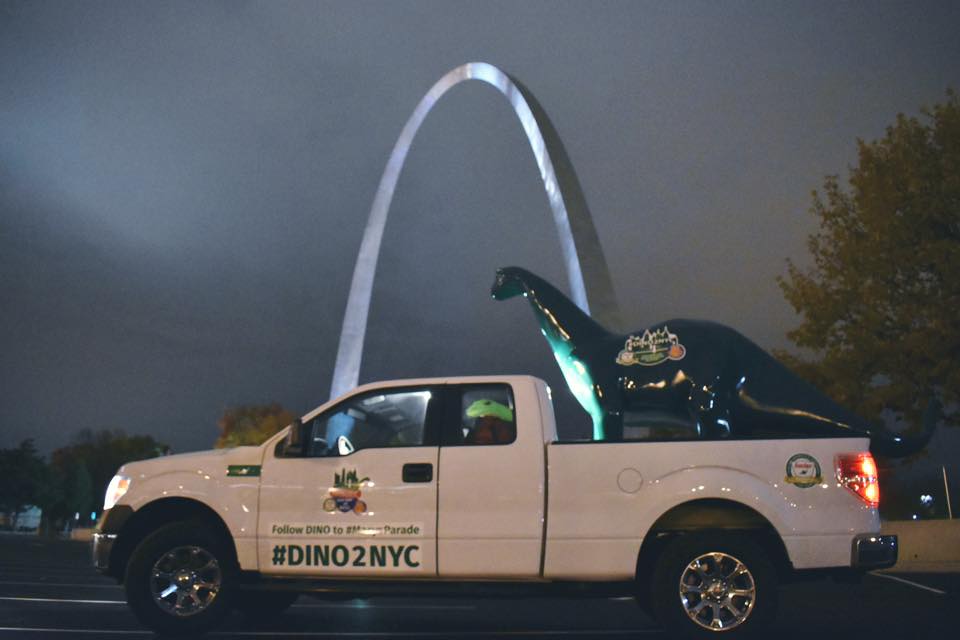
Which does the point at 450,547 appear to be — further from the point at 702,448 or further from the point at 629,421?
the point at 629,421

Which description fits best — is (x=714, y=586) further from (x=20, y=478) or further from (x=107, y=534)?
(x=20, y=478)

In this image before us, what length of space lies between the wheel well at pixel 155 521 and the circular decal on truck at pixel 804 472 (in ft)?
13.7

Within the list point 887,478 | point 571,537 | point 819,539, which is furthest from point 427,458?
point 887,478

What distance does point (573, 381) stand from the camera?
11.7 meters

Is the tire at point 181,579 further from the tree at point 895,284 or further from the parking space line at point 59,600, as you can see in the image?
the tree at point 895,284

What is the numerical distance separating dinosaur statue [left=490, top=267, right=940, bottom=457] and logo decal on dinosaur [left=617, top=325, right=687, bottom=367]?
0.03ft

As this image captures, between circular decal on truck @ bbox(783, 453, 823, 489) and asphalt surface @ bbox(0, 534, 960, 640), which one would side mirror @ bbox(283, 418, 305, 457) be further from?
circular decal on truck @ bbox(783, 453, 823, 489)

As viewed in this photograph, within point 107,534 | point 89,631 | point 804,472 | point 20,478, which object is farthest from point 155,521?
point 20,478

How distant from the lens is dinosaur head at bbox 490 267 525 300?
13.4 meters

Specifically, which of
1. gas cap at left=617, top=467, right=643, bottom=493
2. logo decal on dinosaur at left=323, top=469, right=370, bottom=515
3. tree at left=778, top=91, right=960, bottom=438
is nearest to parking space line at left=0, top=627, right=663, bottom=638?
logo decal on dinosaur at left=323, top=469, right=370, bottom=515

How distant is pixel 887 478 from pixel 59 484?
99.3 meters

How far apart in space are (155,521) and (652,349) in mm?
5436

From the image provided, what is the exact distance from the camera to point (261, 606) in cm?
882

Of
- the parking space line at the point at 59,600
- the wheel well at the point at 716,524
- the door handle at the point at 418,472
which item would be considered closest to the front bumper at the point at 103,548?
the door handle at the point at 418,472
